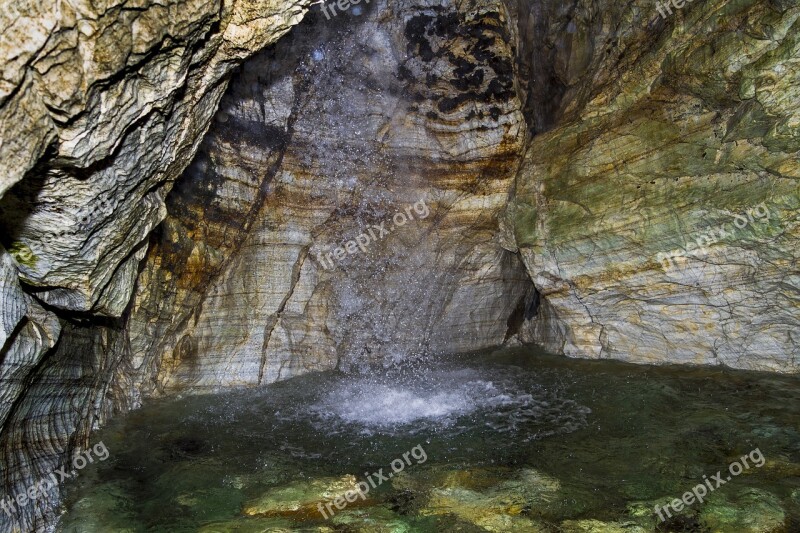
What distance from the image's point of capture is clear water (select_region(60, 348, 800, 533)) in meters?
4.21

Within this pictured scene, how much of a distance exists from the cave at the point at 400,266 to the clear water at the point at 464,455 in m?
0.03

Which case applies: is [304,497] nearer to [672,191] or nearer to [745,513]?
[745,513]

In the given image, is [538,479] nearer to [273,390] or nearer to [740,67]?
[273,390]

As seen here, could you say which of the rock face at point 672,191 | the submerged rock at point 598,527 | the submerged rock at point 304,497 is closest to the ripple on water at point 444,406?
the submerged rock at point 304,497

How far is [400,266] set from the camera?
840 centimetres

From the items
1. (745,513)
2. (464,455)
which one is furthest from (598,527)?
(464,455)

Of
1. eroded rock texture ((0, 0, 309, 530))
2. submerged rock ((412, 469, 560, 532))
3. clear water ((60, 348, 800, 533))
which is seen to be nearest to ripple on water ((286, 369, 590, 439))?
clear water ((60, 348, 800, 533))

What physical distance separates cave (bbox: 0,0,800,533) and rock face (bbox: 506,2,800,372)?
0.03m

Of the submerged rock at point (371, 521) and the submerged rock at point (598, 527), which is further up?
the submerged rock at point (598, 527)

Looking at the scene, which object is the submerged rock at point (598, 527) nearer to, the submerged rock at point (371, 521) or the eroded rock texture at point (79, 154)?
the submerged rock at point (371, 521)

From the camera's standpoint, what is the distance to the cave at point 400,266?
13.0 ft

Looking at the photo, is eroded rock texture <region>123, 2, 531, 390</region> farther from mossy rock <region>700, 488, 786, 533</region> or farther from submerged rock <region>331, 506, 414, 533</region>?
mossy rock <region>700, 488, 786, 533</region>

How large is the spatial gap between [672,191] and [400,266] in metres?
3.68

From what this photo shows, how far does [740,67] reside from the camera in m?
6.29
